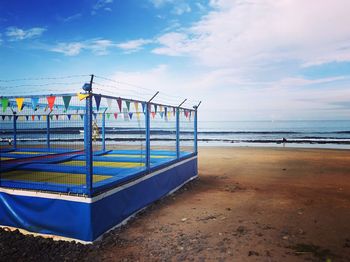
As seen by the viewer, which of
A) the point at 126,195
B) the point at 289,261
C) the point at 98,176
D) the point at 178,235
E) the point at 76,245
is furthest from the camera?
the point at 98,176

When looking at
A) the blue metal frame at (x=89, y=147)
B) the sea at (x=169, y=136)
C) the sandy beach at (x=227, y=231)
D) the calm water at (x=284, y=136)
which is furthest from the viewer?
the calm water at (x=284, y=136)

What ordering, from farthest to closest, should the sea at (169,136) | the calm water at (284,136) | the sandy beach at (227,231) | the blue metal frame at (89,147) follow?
the calm water at (284,136), the sea at (169,136), the blue metal frame at (89,147), the sandy beach at (227,231)

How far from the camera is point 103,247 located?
4309mm

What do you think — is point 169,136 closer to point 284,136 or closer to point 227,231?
point 284,136

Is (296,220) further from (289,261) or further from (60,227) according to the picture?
(60,227)

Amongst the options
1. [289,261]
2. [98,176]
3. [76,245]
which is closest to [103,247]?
[76,245]

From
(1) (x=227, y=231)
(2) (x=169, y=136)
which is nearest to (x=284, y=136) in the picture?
(2) (x=169, y=136)

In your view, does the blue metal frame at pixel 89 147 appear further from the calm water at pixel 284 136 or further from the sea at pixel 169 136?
the calm water at pixel 284 136

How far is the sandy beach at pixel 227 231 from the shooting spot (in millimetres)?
4066

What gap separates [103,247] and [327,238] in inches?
147

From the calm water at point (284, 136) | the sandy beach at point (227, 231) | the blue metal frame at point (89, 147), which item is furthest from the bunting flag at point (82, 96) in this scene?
the calm water at point (284, 136)

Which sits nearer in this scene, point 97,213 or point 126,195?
point 97,213

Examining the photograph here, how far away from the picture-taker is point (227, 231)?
4.93 m

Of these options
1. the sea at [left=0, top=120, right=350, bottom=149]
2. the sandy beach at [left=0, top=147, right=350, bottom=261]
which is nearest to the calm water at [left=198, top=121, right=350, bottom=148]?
the sea at [left=0, top=120, right=350, bottom=149]
